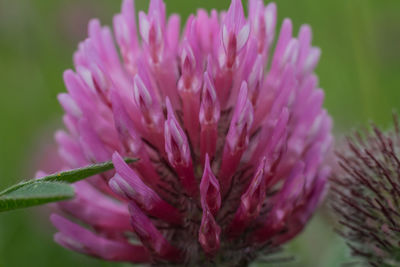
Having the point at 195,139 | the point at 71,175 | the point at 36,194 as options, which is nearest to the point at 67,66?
the point at 195,139

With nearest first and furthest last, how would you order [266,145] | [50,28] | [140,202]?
[140,202] < [266,145] < [50,28]

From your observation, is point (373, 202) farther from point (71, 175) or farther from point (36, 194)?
point (36, 194)

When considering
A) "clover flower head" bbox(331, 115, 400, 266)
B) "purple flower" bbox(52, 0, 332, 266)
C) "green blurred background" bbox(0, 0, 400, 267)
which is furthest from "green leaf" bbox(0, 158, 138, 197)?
"green blurred background" bbox(0, 0, 400, 267)

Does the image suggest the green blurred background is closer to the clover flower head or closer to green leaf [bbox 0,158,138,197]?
the clover flower head

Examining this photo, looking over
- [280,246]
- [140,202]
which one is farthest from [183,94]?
[280,246]

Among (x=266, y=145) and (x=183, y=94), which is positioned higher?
(x=183, y=94)

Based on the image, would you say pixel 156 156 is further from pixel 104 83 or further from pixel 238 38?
pixel 238 38
